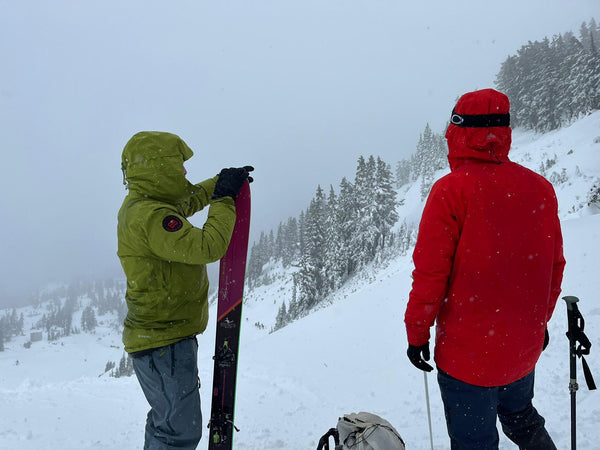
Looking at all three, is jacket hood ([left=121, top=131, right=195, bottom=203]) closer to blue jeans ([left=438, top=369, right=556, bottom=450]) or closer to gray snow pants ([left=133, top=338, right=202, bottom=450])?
gray snow pants ([left=133, top=338, right=202, bottom=450])

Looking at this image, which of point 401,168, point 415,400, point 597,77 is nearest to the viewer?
point 415,400

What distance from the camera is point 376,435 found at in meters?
2.29

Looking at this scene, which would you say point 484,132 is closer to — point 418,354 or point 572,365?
point 418,354

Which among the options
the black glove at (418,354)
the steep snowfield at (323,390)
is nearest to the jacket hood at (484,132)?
the black glove at (418,354)

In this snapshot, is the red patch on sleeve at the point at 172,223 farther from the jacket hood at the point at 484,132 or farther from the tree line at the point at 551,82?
the tree line at the point at 551,82

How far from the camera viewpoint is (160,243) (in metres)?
2.28

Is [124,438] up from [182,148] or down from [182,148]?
down

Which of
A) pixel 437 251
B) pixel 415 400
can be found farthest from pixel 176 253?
pixel 415 400

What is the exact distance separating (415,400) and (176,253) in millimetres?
4319

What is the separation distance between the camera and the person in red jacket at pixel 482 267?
1.90 meters

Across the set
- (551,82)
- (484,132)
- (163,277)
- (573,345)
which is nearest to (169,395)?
(163,277)

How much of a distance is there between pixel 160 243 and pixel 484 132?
6.89 ft

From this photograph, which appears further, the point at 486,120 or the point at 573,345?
the point at 573,345

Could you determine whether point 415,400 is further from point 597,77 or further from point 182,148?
point 597,77
